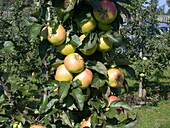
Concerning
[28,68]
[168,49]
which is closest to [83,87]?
[28,68]

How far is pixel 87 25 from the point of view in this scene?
118 cm

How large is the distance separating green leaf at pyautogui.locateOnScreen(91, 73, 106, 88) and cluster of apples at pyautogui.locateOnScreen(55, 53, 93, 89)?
2cm

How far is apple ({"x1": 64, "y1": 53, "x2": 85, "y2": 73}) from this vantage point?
1.14 meters

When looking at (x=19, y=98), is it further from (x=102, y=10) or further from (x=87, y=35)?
(x=102, y=10)

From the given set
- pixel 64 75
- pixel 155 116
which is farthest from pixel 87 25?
pixel 155 116

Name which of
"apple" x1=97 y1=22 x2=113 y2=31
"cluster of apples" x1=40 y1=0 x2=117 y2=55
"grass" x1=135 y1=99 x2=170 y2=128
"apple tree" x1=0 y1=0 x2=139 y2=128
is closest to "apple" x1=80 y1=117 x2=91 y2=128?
"apple tree" x1=0 y1=0 x2=139 y2=128

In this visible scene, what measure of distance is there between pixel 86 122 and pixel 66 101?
134 mm

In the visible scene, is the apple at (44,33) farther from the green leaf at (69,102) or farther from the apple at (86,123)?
the apple at (86,123)

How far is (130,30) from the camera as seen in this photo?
6027 millimetres

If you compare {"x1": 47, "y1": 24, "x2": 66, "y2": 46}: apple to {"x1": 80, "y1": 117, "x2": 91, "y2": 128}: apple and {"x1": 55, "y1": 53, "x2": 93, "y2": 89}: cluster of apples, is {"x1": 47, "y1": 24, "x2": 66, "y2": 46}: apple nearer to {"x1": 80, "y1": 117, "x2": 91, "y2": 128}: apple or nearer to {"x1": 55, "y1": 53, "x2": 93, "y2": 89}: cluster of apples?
→ {"x1": 55, "y1": 53, "x2": 93, "y2": 89}: cluster of apples

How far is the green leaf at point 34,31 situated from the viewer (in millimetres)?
1134

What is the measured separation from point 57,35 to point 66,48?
3.2 inches

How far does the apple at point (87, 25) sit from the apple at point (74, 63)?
0.12 metres

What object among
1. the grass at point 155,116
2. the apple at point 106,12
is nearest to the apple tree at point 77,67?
the apple at point 106,12
